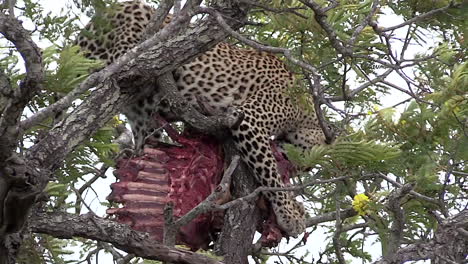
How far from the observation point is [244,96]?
895cm

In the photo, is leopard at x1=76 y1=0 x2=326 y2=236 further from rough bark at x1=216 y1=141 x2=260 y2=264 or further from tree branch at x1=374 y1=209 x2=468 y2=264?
tree branch at x1=374 y1=209 x2=468 y2=264

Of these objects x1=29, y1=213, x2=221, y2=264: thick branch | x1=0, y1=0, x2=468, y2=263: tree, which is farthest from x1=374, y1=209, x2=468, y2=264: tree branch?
x1=29, y1=213, x2=221, y2=264: thick branch

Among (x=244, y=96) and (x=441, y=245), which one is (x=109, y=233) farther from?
(x=244, y=96)

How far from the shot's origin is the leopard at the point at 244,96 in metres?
8.15

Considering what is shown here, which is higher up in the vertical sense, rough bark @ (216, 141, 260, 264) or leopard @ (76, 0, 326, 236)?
leopard @ (76, 0, 326, 236)

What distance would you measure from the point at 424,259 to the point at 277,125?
101 inches

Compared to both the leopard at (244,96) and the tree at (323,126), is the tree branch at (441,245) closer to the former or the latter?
the tree at (323,126)

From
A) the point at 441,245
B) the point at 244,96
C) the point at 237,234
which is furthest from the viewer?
the point at 244,96

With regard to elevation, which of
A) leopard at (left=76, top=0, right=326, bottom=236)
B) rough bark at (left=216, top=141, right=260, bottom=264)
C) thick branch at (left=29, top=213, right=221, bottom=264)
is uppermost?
leopard at (left=76, top=0, right=326, bottom=236)

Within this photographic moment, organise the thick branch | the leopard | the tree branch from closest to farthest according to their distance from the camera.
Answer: the thick branch < the tree branch < the leopard

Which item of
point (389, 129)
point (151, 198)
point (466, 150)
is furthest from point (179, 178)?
point (466, 150)

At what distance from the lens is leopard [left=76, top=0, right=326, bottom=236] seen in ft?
26.7

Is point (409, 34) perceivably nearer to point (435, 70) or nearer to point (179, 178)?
point (435, 70)

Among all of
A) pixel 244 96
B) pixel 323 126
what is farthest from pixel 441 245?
pixel 244 96
